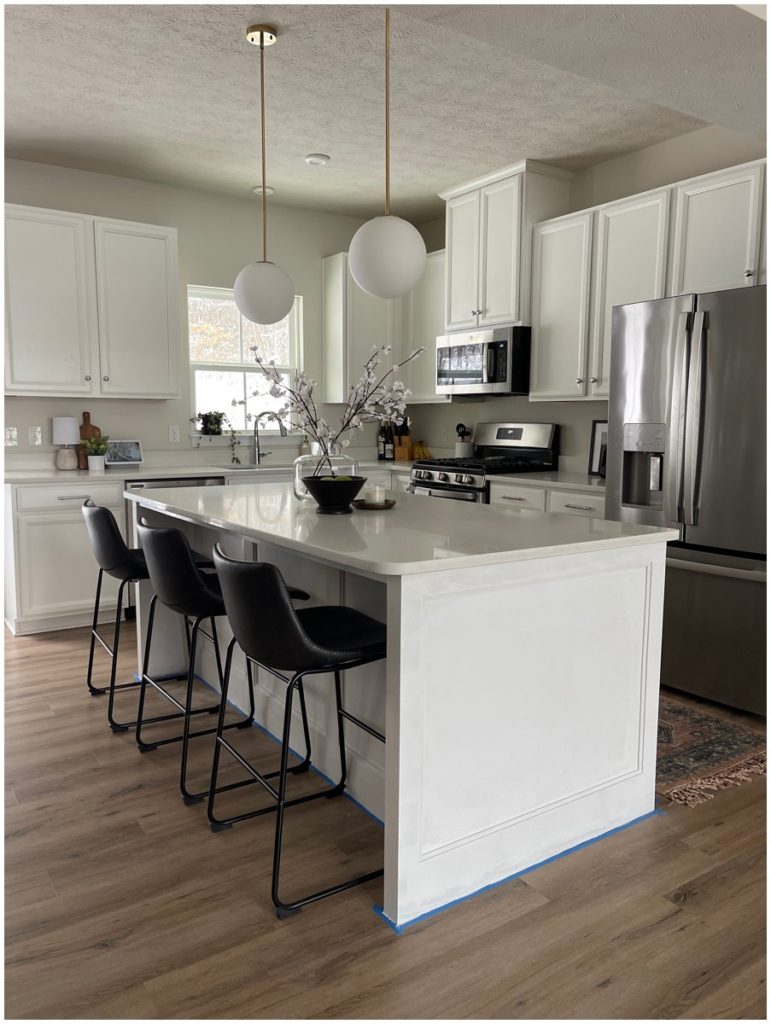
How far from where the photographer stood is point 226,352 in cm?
552

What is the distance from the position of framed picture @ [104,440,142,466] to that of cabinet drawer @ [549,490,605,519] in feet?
8.78

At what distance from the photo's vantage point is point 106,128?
13.4 ft

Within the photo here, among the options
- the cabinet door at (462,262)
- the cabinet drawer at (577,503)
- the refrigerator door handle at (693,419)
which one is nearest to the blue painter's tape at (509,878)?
the refrigerator door handle at (693,419)

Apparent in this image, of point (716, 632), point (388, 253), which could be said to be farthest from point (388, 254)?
point (716, 632)

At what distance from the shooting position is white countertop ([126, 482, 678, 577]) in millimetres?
1882

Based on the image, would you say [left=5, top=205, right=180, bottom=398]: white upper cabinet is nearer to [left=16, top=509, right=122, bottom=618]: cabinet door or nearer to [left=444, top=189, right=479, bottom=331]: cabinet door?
[left=16, top=509, right=122, bottom=618]: cabinet door

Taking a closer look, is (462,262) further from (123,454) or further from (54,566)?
(54,566)

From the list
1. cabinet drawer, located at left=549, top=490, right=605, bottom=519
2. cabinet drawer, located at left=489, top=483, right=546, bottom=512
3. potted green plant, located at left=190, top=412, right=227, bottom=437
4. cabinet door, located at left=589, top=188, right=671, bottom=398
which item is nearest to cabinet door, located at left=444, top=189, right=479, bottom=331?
cabinet door, located at left=589, top=188, right=671, bottom=398

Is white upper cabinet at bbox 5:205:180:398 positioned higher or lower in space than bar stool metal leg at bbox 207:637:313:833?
higher

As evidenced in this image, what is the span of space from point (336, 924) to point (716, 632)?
7.02 feet

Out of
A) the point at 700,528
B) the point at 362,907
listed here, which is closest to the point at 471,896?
the point at 362,907

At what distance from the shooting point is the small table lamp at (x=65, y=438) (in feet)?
15.4

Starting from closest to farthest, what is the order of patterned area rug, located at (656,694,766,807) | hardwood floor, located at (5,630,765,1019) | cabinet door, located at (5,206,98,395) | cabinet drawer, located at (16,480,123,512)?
hardwood floor, located at (5,630,765,1019) → patterned area rug, located at (656,694,766,807) → cabinet drawer, located at (16,480,123,512) → cabinet door, located at (5,206,98,395)

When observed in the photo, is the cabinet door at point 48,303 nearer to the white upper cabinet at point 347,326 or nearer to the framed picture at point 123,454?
the framed picture at point 123,454
